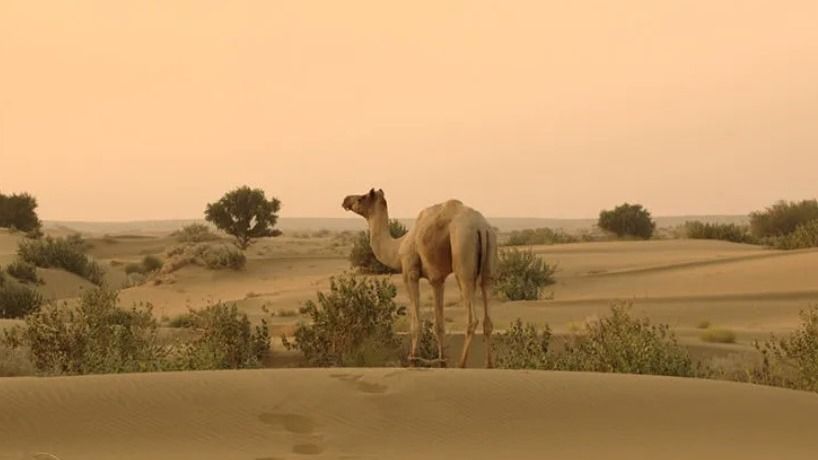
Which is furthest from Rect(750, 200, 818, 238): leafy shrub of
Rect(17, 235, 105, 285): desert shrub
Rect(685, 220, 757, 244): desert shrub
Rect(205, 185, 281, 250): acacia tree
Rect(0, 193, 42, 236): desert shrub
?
Rect(0, 193, 42, 236): desert shrub

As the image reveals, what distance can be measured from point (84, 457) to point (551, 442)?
3015 mm

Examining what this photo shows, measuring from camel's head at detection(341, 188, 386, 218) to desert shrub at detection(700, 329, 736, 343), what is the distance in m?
6.65

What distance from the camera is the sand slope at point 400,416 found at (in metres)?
7.01

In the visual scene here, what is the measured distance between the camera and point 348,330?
14.2 metres

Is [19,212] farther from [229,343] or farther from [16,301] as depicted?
[229,343]

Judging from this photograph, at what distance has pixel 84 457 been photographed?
6773 millimetres

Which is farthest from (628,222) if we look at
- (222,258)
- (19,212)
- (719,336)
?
(719,336)

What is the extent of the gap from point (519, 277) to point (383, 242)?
13599 mm

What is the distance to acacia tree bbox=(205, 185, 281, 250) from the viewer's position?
5212 centimetres

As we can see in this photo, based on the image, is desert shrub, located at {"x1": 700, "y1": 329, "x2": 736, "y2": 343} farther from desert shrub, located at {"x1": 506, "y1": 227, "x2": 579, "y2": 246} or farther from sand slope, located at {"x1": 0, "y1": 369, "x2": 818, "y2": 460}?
desert shrub, located at {"x1": 506, "y1": 227, "x2": 579, "y2": 246}

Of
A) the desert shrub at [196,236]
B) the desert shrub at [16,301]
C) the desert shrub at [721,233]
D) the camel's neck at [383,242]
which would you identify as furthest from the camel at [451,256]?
the desert shrub at [196,236]

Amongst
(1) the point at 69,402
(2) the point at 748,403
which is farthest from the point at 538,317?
(1) the point at 69,402

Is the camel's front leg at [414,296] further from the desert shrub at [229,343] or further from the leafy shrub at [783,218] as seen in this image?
the leafy shrub at [783,218]

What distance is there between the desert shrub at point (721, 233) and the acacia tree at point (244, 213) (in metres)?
20.0
